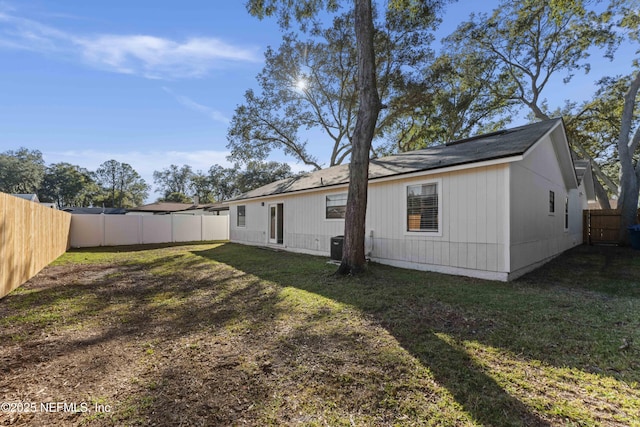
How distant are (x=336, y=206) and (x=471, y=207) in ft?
15.0

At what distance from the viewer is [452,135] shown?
18531 mm

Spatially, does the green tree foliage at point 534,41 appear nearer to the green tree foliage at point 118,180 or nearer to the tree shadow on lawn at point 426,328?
the tree shadow on lawn at point 426,328

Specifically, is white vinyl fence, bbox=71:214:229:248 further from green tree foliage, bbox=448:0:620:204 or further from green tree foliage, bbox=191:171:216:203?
green tree foliage, bbox=191:171:216:203

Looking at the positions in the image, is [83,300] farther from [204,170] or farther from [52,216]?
[204,170]

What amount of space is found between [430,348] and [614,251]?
12.1 metres

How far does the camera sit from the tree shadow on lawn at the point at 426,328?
6.82 feet

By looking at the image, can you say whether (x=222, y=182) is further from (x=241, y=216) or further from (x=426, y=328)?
(x=426, y=328)

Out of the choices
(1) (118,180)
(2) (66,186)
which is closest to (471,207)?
(2) (66,186)

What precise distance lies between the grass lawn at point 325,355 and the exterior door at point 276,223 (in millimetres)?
7562

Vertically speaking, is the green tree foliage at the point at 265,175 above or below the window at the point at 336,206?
above

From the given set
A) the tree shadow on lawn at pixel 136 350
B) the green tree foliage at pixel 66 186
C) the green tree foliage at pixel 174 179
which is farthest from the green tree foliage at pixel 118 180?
the tree shadow on lawn at pixel 136 350

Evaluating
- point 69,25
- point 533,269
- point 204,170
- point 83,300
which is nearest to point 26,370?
point 83,300

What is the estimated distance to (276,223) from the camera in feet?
44.3

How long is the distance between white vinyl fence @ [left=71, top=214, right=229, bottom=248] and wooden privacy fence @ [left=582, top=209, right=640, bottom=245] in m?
20.4
